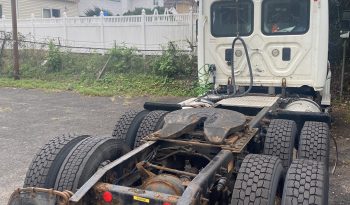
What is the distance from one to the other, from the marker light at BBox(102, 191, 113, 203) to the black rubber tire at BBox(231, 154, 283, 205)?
0.86 metres

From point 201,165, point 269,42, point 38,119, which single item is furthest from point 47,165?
point 38,119

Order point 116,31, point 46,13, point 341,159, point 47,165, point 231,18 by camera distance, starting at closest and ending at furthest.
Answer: point 47,165
point 341,159
point 231,18
point 116,31
point 46,13

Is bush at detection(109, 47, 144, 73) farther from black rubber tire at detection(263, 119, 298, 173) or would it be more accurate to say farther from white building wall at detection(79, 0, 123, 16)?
white building wall at detection(79, 0, 123, 16)

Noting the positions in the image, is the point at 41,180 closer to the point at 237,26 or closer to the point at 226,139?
the point at 226,139

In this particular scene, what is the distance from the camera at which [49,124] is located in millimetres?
8719

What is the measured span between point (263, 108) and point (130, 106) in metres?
6.34

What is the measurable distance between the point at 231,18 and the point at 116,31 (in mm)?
10864

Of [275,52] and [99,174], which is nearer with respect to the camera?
[99,174]

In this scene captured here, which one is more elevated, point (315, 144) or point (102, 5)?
point (102, 5)

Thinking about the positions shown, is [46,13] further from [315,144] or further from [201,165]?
[315,144]

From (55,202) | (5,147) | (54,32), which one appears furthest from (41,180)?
(54,32)

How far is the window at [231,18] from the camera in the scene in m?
6.24

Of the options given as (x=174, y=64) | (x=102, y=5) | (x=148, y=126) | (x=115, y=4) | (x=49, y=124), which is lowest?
(x=49, y=124)

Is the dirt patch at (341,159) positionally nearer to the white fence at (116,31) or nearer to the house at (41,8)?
the white fence at (116,31)
